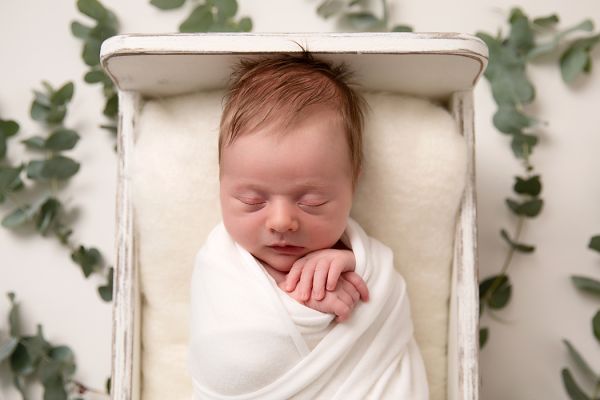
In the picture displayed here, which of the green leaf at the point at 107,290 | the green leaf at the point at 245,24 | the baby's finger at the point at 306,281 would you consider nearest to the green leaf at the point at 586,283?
the baby's finger at the point at 306,281

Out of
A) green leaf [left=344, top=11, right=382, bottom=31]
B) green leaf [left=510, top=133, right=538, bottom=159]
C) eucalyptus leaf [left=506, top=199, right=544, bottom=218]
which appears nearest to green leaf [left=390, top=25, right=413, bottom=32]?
green leaf [left=344, top=11, right=382, bottom=31]

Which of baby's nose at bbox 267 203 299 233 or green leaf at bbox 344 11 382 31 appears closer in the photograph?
baby's nose at bbox 267 203 299 233

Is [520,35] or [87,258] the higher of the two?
[520,35]

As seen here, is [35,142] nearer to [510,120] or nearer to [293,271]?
[293,271]

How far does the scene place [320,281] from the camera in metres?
0.97

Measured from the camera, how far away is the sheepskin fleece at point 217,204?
1.12m

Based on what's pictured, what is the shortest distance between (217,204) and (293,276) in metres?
0.24

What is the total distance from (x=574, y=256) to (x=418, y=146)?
0.53m

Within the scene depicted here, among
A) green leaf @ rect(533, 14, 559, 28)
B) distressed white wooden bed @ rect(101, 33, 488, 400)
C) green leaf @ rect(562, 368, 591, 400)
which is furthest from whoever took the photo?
green leaf @ rect(533, 14, 559, 28)

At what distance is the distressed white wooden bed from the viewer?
934mm

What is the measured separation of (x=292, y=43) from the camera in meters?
0.94

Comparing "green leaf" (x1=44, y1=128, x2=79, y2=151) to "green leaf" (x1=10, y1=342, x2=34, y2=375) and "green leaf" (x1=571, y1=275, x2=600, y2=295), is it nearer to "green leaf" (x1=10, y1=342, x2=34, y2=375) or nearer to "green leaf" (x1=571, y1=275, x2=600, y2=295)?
"green leaf" (x1=10, y1=342, x2=34, y2=375)

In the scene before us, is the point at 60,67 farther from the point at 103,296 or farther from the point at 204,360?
the point at 204,360

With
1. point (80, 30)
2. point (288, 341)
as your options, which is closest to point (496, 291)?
point (288, 341)
